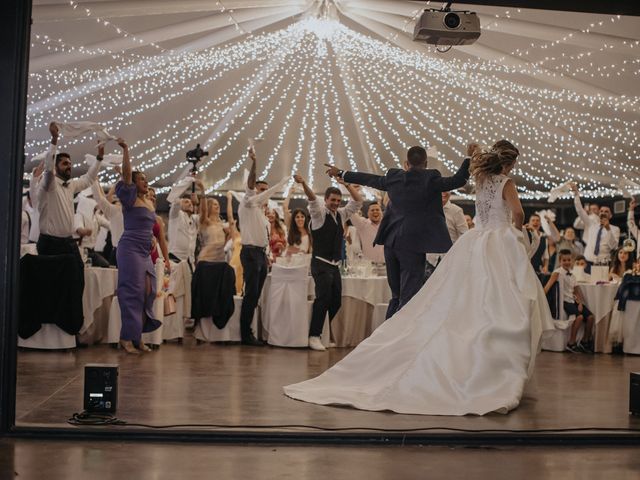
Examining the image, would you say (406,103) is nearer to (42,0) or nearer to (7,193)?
(42,0)

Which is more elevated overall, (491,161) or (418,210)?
(491,161)

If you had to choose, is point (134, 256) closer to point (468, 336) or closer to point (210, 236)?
point (210, 236)

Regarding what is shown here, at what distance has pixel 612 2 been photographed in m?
3.94

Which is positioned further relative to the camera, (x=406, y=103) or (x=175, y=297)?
(x=406, y=103)

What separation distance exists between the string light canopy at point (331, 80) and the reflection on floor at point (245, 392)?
268cm

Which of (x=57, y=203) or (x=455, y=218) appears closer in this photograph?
(x=57, y=203)

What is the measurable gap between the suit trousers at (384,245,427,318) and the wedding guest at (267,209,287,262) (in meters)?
3.39

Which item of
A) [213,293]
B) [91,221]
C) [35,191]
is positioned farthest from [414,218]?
[91,221]

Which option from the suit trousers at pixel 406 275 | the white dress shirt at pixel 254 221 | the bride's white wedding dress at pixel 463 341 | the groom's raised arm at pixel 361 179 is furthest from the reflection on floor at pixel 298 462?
the white dress shirt at pixel 254 221

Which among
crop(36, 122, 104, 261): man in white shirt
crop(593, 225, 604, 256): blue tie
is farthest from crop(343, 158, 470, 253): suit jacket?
crop(593, 225, 604, 256): blue tie

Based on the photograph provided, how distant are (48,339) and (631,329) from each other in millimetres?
5440

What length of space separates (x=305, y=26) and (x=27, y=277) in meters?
3.47

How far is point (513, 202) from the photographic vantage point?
5125mm

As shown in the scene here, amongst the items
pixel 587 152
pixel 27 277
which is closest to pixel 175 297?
pixel 27 277
